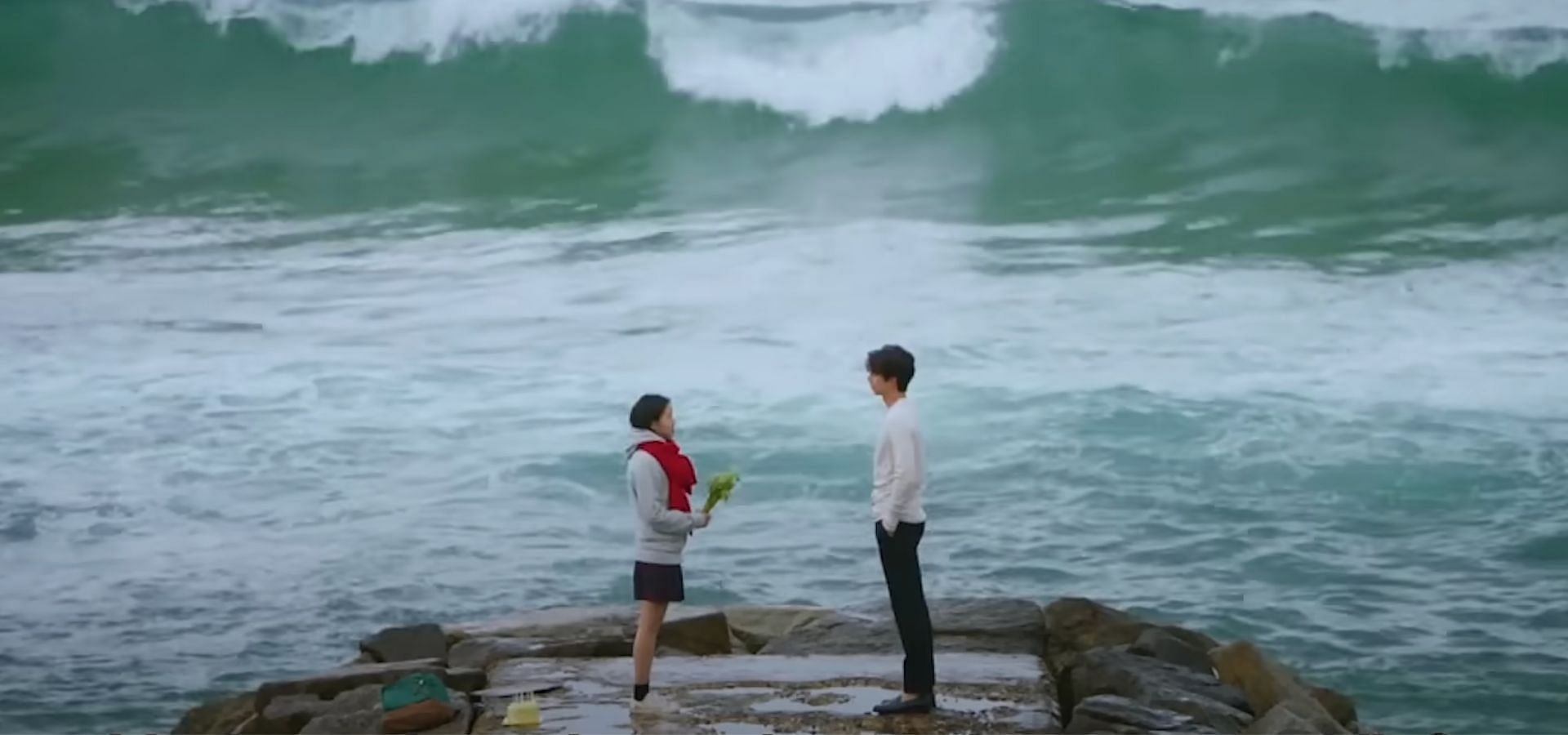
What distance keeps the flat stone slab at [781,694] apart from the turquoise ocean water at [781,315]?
1441 millimetres

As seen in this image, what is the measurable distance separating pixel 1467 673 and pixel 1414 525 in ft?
2.70

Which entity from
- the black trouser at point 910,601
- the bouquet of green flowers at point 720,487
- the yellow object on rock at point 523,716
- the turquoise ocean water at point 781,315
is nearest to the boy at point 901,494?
the black trouser at point 910,601

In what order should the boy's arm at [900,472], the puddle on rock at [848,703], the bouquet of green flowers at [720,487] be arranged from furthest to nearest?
1. the puddle on rock at [848,703]
2. the bouquet of green flowers at [720,487]
3. the boy's arm at [900,472]

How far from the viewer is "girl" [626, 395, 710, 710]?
4020mm

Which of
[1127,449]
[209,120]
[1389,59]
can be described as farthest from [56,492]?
[1389,59]

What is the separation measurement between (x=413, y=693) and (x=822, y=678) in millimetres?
823

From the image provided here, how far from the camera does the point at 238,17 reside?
1105 centimetres

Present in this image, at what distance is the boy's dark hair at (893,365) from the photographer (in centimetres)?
394

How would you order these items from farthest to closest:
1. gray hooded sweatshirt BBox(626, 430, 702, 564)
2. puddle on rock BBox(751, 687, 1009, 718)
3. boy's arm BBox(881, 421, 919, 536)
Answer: puddle on rock BBox(751, 687, 1009, 718), gray hooded sweatshirt BBox(626, 430, 702, 564), boy's arm BBox(881, 421, 919, 536)

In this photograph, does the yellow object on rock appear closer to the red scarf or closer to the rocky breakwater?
the rocky breakwater

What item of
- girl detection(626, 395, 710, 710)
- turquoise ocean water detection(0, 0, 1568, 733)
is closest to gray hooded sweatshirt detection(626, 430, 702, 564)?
girl detection(626, 395, 710, 710)

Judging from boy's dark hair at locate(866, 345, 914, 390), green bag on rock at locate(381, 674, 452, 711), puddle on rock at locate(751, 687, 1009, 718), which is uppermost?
boy's dark hair at locate(866, 345, 914, 390)

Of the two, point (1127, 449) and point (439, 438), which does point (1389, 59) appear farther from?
point (439, 438)

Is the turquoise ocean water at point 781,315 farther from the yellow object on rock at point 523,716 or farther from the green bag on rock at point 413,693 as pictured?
the yellow object on rock at point 523,716
